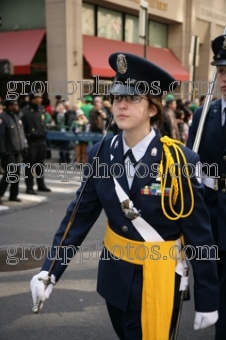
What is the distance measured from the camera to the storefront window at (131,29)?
22.0 metres

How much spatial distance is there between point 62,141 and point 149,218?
38.5ft

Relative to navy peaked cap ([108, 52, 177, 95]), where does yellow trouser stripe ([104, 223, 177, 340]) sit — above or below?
below

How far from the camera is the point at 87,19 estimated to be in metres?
19.3

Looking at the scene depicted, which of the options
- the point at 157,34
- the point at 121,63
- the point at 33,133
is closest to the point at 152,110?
the point at 121,63

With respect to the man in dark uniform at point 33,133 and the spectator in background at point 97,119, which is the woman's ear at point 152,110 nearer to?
the man in dark uniform at point 33,133

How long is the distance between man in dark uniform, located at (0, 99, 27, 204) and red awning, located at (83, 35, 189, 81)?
31.3 ft

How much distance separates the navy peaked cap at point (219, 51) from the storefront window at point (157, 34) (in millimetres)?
21566

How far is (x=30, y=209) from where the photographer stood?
26.4 feet

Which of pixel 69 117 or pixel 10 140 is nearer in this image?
pixel 10 140

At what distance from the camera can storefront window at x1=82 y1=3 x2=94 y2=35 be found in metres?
19.0

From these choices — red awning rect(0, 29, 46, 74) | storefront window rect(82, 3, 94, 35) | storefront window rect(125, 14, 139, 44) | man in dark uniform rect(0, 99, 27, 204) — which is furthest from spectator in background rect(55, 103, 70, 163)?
storefront window rect(125, 14, 139, 44)

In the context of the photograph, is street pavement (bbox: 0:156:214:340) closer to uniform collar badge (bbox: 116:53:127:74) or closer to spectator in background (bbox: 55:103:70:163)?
uniform collar badge (bbox: 116:53:127:74)

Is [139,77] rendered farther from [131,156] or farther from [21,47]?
[21,47]

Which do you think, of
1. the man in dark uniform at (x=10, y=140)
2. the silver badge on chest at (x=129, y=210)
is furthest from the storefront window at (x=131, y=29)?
the silver badge on chest at (x=129, y=210)
